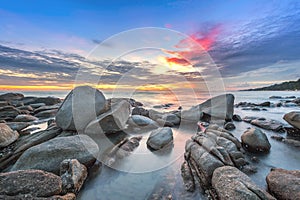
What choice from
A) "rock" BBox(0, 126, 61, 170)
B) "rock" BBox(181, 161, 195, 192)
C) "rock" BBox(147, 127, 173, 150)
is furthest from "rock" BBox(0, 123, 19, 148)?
"rock" BBox(181, 161, 195, 192)

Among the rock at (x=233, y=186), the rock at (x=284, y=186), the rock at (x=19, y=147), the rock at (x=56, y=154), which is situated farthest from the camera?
the rock at (x=19, y=147)

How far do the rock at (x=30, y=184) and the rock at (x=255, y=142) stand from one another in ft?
18.9

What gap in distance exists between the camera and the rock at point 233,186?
2518mm

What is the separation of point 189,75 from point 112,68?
12.8ft

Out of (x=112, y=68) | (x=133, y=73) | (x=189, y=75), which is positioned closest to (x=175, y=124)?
(x=189, y=75)

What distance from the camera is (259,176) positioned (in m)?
3.77

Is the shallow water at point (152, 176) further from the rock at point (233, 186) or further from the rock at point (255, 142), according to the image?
the rock at point (233, 186)

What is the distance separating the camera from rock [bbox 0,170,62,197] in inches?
100

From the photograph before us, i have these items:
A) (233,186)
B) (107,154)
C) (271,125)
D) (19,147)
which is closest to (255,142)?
(233,186)

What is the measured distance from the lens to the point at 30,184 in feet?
8.73

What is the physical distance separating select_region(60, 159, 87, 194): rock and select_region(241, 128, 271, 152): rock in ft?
17.4

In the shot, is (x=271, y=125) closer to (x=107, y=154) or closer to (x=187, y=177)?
(x=187, y=177)

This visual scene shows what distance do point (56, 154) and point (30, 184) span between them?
129 cm

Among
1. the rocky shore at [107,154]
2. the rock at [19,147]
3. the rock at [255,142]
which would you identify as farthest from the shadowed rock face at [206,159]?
the rock at [19,147]
